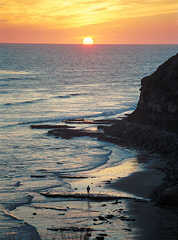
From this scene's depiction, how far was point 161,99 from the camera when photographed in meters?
48.6

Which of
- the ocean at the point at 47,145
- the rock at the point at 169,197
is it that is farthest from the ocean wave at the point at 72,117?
the rock at the point at 169,197

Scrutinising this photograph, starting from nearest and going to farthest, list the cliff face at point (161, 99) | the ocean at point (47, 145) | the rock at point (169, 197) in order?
1. the rock at point (169, 197)
2. the ocean at point (47, 145)
3. the cliff face at point (161, 99)

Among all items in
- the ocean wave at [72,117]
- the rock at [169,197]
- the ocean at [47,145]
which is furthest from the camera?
the ocean wave at [72,117]

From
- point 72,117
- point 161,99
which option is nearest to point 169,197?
point 161,99

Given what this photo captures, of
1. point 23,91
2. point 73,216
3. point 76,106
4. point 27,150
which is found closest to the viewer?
point 73,216

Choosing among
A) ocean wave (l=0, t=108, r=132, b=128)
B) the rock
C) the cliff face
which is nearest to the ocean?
ocean wave (l=0, t=108, r=132, b=128)

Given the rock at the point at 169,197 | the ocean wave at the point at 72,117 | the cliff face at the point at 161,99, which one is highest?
the cliff face at the point at 161,99

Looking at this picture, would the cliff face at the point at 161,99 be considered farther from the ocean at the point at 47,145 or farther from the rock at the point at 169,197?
the rock at the point at 169,197

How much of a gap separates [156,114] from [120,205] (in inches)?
854

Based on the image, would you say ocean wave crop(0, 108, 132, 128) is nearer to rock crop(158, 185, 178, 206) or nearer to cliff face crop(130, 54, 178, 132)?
cliff face crop(130, 54, 178, 132)

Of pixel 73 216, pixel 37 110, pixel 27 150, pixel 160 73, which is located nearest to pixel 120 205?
pixel 73 216

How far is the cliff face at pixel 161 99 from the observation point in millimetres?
47125

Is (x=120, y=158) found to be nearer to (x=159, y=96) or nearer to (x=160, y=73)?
(x=159, y=96)

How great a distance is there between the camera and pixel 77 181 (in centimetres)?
3412
